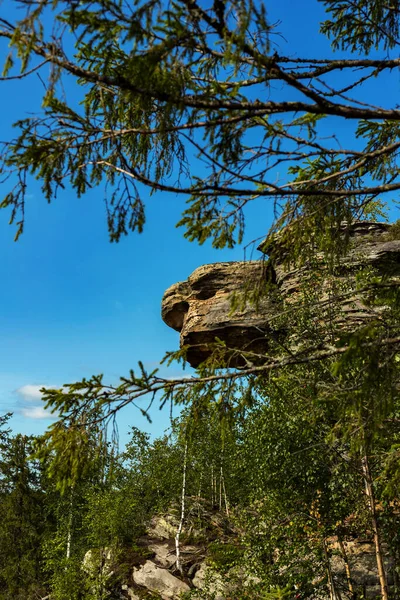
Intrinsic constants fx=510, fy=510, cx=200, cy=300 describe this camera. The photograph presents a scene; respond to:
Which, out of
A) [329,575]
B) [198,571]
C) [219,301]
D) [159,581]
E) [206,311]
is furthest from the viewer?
[206,311]

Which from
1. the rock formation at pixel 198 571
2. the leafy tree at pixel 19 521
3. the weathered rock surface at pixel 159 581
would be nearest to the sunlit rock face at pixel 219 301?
the rock formation at pixel 198 571

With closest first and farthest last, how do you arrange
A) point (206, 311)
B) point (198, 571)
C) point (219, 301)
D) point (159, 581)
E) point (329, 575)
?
point (329, 575), point (159, 581), point (198, 571), point (219, 301), point (206, 311)

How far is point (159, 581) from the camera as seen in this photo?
50.4ft

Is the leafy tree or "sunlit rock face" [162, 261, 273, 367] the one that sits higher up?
"sunlit rock face" [162, 261, 273, 367]

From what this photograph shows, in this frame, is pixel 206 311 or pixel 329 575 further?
pixel 206 311

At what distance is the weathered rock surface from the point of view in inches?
586

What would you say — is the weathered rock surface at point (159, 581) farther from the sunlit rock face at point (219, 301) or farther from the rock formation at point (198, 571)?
the sunlit rock face at point (219, 301)

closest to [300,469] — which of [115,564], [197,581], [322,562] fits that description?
[322,562]

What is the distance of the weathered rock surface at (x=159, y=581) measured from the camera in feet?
48.8

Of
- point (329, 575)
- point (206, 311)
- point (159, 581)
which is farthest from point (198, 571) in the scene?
point (206, 311)

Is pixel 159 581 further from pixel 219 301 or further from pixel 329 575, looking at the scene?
pixel 219 301

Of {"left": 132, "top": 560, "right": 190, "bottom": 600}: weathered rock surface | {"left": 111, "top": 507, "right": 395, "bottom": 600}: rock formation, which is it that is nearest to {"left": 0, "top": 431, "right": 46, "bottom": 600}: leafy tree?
{"left": 111, "top": 507, "right": 395, "bottom": 600}: rock formation

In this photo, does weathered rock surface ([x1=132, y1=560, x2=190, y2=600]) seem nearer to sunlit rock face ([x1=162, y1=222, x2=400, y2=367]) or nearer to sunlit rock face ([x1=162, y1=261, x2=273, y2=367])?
sunlit rock face ([x1=162, y1=222, x2=400, y2=367])

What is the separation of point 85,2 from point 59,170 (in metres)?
1.34
